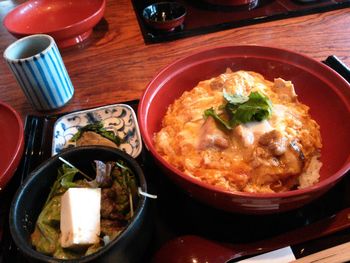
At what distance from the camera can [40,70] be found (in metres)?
1.61

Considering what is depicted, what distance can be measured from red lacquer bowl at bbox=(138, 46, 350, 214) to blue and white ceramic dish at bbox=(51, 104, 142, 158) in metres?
0.15

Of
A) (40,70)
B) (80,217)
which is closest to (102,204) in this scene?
(80,217)

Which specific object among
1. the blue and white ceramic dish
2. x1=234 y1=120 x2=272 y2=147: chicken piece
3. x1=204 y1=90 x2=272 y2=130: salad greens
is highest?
x1=204 y1=90 x2=272 y2=130: salad greens

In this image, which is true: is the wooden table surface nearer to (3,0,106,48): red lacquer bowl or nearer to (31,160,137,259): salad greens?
(3,0,106,48): red lacquer bowl

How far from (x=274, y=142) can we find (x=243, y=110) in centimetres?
16

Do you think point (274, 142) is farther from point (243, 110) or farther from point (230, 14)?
point (230, 14)

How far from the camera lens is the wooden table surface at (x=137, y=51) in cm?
189

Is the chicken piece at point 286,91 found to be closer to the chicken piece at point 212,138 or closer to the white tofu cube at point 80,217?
the chicken piece at point 212,138

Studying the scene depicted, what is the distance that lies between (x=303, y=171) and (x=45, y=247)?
Result: 93 cm

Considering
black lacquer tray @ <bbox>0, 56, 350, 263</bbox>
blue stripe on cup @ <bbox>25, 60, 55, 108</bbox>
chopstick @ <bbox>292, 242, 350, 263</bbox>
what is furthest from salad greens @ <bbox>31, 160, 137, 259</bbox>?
blue stripe on cup @ <bbox>25, 60, 55, 108</bbox>

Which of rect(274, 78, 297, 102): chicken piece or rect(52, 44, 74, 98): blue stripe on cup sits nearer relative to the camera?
rect(274, 78, 297, 102): chicken piece

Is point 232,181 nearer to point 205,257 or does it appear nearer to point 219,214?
point 219,214

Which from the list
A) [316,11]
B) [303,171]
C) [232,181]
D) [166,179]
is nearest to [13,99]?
[166,179]

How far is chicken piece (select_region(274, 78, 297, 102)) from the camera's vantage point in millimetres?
1391
